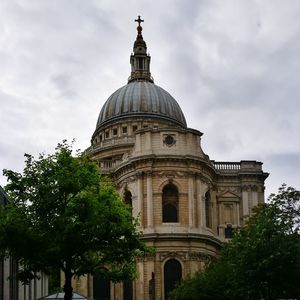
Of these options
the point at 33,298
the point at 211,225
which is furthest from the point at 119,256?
the point at 211,225

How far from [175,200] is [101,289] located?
38.1 feet

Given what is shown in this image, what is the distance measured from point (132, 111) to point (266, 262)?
186 ft

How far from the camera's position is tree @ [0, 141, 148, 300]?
37.8 meters

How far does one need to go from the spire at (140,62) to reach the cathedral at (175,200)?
21524 millimetres

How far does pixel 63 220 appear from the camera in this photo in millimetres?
37938

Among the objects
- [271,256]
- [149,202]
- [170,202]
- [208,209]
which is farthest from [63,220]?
[208,209]

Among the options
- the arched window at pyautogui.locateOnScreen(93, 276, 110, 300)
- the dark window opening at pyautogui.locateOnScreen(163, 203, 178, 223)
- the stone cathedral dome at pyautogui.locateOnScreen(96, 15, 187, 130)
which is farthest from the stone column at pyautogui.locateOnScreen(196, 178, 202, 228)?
the stone cathedral dome at pyautogui.locateOnScreen(96, 15, 187, 130)

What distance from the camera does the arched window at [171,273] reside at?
71.0 m

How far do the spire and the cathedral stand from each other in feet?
70.6

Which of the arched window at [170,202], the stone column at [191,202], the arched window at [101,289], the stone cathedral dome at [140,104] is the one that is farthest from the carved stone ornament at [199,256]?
the stone cathedral dome at [140,104]

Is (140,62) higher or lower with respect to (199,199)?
higher

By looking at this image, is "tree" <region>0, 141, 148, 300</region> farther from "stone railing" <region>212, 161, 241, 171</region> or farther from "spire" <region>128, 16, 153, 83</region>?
"spire" <region>128, 16, 153, 83</region>

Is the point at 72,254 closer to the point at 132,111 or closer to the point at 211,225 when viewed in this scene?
the point at 211,225

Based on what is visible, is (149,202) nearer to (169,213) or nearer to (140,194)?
(140,194)
